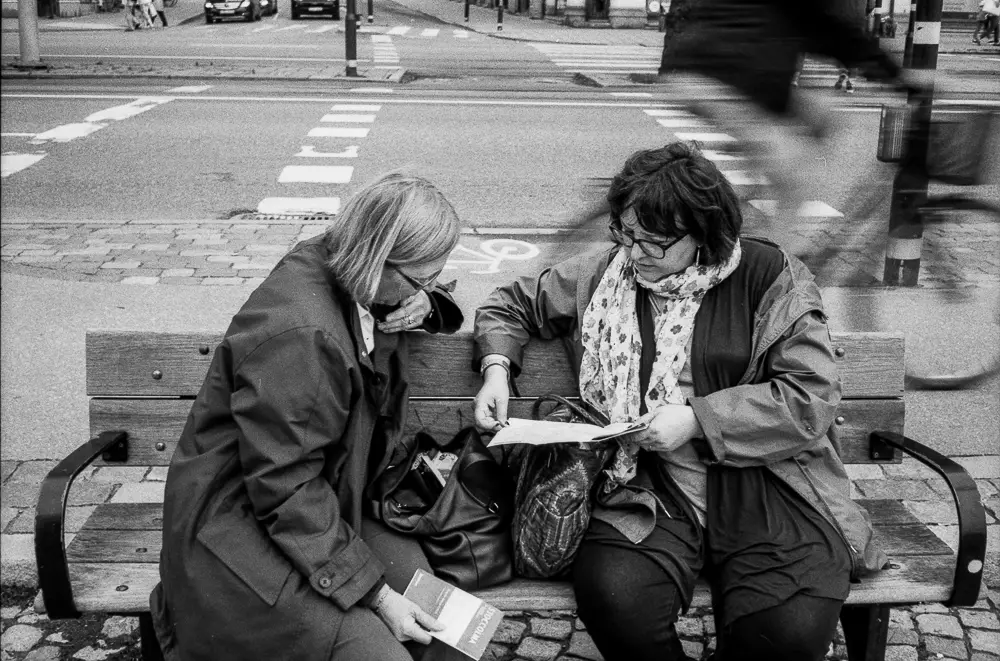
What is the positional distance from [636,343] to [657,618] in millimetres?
702

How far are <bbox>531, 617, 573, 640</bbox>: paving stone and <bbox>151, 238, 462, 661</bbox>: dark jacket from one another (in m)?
1.15

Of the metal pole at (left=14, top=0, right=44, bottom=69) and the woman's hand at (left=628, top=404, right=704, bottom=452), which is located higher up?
the woman's hand at (left=628, top=404, right=704, bottom=452)

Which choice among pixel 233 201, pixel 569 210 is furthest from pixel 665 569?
pixel 233 201

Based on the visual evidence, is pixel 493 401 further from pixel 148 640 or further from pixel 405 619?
pixel 148 640

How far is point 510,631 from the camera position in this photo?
3809 millimetres

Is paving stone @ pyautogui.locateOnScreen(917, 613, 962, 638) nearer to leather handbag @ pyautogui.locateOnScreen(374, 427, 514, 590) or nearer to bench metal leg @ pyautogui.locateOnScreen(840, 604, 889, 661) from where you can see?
bench metal leg @ pyautogui.locateOnScreen(840, 604, 889, 661)

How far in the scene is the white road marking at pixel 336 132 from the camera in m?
12.7

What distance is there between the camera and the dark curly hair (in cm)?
314

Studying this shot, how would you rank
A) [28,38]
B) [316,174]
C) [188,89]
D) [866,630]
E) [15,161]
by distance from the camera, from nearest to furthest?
[866,630] → [316,174] → [15,161] → [188,89] → [28,38]

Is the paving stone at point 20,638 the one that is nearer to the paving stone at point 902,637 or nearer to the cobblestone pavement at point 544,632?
the cobblestone pavement at point 544,632

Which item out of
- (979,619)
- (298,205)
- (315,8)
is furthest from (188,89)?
(315,8)

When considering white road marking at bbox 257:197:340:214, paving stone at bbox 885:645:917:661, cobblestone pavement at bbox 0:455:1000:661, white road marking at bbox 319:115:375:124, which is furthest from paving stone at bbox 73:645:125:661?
white road marking at bbox 319:115:375:124

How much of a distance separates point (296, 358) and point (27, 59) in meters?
18.1

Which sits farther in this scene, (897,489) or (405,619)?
(897,489)
